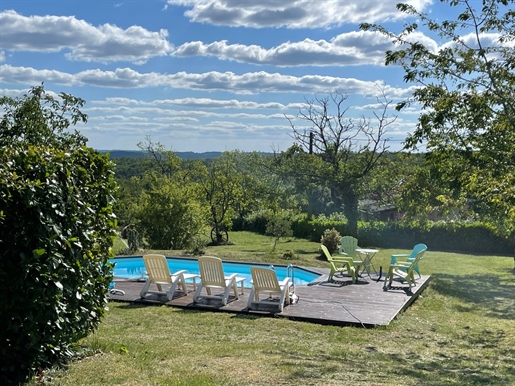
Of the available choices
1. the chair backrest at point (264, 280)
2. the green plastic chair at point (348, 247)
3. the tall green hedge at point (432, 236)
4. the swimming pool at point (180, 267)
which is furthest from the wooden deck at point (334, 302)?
the tall green hedge at point (432, 236)

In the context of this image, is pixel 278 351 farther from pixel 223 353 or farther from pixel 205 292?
pixel 205 292

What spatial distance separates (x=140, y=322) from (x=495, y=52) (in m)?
7.31

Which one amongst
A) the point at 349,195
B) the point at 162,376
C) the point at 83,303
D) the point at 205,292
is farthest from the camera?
the point at 349,195

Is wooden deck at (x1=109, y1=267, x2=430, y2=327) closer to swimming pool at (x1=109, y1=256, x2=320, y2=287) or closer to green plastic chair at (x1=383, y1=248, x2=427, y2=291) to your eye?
green plastic chair at (x1=383, y1=248, x2=427, y2=291)

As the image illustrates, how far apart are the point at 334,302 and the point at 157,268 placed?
3.63 m

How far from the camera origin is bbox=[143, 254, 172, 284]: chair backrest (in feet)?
35.4

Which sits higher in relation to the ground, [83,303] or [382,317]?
[83,303]

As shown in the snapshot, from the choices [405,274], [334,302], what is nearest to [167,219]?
[405,274]

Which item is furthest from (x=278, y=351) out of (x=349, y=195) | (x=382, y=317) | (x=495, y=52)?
(x=349, y=195)

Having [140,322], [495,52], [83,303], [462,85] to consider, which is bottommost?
[140,322]

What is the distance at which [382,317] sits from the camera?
9352 mm

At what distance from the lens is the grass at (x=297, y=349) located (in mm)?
5215

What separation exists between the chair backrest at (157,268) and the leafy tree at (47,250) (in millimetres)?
4960

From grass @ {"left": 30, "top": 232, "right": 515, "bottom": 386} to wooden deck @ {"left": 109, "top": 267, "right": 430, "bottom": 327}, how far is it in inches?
9.9
